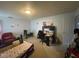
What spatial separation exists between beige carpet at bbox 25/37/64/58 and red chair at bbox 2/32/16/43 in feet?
1.08

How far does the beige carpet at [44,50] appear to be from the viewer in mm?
2072

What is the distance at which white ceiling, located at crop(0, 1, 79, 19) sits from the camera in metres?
2.07

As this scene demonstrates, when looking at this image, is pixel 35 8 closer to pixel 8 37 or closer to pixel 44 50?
pixel 8 37

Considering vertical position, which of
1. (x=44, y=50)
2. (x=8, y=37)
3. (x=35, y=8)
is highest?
(x=35, y=8)

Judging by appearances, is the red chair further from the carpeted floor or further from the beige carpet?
the beige carpet

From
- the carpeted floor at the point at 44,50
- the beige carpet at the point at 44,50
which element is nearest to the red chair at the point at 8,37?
Answer: the carpeted floor at the point at 44,50

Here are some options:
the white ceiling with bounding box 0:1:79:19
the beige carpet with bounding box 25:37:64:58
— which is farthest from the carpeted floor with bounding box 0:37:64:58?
the white ceiling with bounding box 0:1:79:19

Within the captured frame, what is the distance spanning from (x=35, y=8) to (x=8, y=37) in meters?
0.85

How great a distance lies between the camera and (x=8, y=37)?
2.02m

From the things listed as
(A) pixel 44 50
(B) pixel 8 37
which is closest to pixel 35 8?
(B) pixel 8 37

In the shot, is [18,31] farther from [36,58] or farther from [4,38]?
[36,58]

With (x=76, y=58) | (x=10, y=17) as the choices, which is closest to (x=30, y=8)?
(x=10, y=17)

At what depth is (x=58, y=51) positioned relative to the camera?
213 cm

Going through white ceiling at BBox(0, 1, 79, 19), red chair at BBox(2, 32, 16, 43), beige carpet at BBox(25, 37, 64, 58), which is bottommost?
beige carpet at BBox(25, 37, 64, 58)
